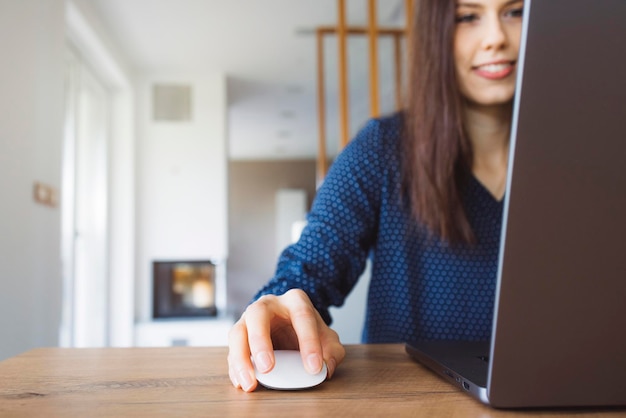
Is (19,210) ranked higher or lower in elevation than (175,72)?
lower

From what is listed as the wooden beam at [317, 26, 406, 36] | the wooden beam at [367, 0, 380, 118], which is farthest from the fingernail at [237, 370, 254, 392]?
the wooden beam at [317, 26, 406, 36]

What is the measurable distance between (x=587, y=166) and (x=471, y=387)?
0.60 ft

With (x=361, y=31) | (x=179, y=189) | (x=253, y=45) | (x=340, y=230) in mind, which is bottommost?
(x=340, y=230)

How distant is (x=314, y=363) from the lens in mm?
474

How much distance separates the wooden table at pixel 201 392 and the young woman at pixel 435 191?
1.00 ft

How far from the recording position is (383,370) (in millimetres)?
547

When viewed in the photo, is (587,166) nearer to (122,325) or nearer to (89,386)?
(89,386)

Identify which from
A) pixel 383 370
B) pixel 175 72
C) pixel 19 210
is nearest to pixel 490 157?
pixel 383 370

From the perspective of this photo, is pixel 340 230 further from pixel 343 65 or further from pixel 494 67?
pixel 343 65

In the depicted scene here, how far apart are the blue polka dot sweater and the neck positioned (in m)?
0.05

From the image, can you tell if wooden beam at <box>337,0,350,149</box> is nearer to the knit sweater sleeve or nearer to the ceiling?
the ceiling

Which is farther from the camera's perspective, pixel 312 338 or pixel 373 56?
pixel 373 56

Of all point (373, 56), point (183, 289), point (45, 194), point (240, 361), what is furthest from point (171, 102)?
point (240, 361)

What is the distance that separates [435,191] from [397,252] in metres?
0.13
